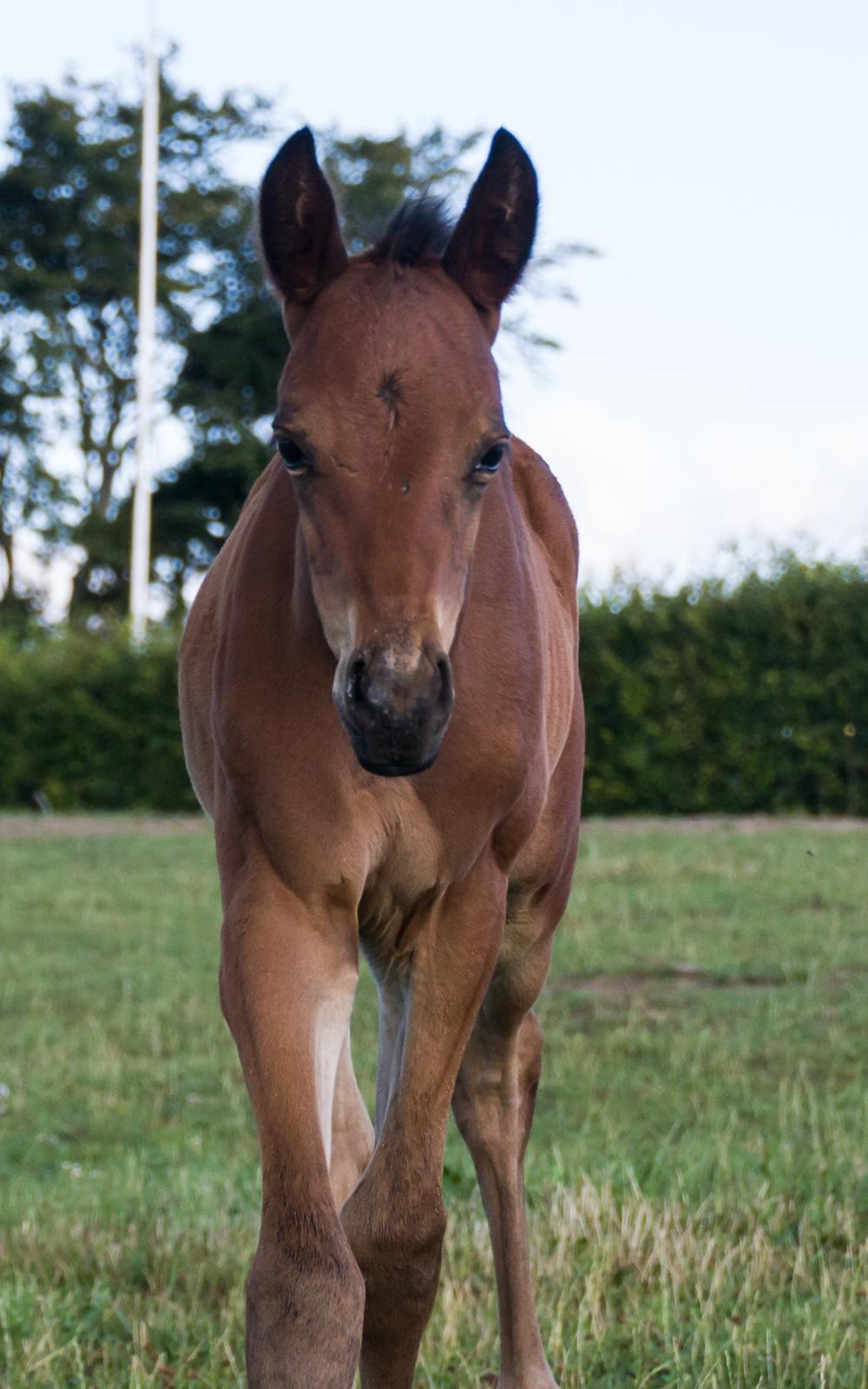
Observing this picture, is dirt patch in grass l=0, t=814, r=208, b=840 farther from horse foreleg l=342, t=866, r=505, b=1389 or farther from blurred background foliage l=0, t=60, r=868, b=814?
horse foreleg l=342, t=866, r=505, b=1389

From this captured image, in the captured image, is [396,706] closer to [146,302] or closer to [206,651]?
[206,651]

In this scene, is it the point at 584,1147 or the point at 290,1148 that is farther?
the point at 584,1147

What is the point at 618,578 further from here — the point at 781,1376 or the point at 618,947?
the point at 781,1376

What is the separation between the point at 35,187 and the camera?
1421 inches

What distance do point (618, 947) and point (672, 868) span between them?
8.83 ft

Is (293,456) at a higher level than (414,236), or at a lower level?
lower

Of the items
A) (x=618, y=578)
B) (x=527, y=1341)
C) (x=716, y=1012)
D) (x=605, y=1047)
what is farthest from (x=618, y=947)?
(x=618, y=578)

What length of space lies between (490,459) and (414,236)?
1.65 feet

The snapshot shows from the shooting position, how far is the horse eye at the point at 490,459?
2686 mm

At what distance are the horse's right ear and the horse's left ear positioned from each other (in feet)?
0.73

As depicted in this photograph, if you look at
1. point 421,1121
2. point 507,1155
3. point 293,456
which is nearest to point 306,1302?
point 421,1121

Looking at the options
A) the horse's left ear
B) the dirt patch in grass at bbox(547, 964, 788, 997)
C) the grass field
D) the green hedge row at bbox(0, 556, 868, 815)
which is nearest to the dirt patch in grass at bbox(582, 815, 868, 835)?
the green hedge row at bbox(0, 556, 868, 815)

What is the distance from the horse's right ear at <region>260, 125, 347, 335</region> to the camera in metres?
2.86

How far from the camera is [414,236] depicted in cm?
293
